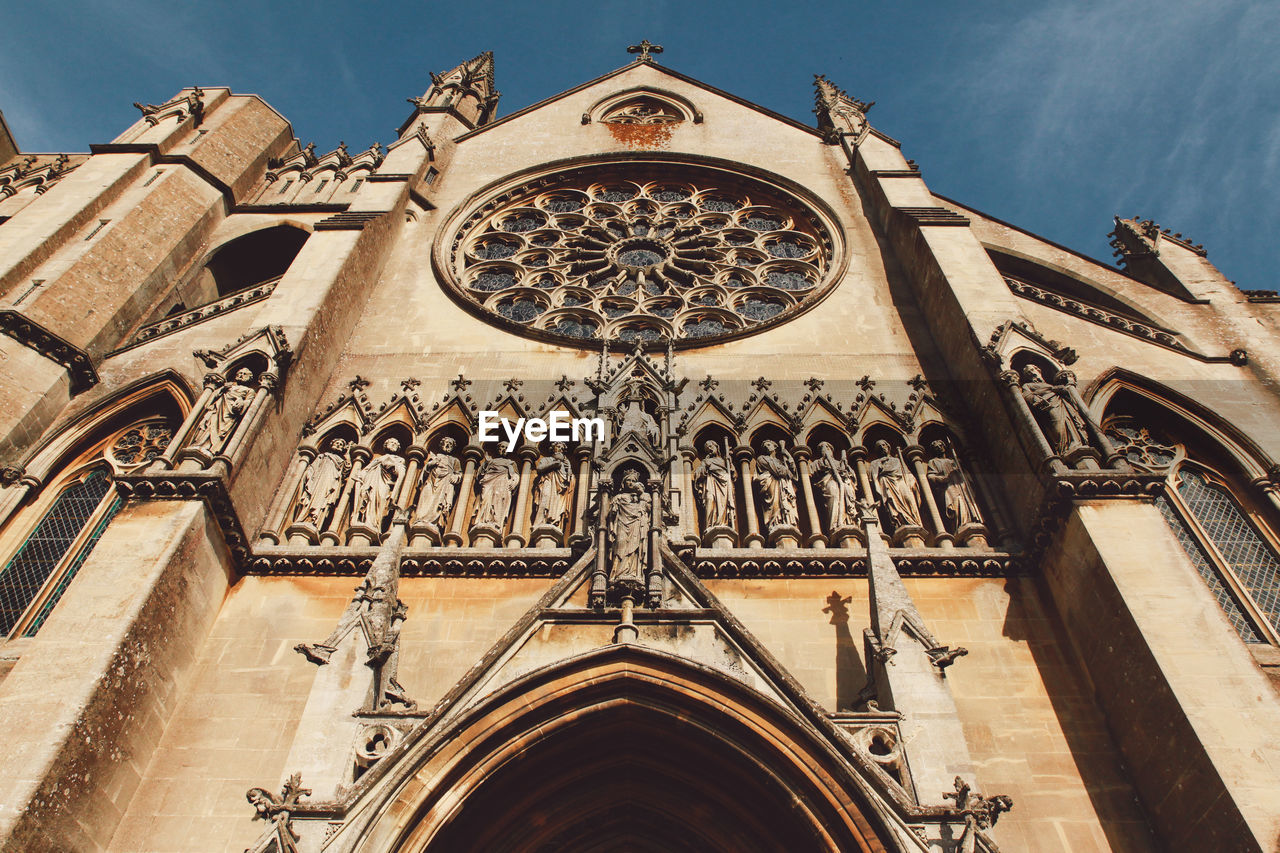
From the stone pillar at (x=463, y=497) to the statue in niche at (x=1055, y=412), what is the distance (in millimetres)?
5544

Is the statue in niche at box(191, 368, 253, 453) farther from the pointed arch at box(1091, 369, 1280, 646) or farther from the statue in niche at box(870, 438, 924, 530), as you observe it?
the pointed arch at box(1091, 369, 1280, 646)

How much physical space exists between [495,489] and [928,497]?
429cm

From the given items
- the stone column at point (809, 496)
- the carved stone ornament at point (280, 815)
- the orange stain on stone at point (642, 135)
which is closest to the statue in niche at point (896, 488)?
the stone column at point (809, 496)

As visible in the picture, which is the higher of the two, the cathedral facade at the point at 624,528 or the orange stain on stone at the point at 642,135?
the orange stain on stone at the point at 642,135

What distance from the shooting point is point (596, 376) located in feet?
36.9

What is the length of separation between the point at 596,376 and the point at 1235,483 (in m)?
7.04

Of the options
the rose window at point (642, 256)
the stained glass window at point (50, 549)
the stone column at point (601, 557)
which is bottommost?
the stone column at point (601, 557)

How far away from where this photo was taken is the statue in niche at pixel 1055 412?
886 cm

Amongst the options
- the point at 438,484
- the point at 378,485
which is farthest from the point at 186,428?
the point at 438,484

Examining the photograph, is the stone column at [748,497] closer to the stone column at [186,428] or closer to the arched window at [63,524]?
the stone column at [186,428]

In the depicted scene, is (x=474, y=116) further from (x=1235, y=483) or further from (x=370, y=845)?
(x=370, y=845)

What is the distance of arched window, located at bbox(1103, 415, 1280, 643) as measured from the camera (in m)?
9.16

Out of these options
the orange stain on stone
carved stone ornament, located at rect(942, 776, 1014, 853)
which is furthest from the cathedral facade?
the orange stain on stone
